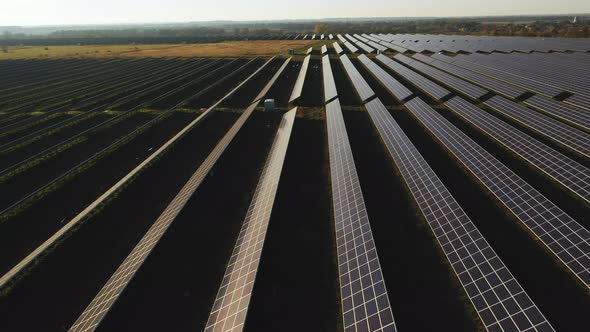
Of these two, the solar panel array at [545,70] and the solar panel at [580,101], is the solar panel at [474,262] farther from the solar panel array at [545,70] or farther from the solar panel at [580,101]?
the solar panel array at [545,70]

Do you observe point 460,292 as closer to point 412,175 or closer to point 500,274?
point 500,274

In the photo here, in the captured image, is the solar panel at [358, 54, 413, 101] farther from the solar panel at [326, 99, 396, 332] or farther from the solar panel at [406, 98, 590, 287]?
the solar panel at [326, 99, 396, 332]

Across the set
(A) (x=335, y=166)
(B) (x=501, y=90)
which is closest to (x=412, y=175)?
(A) (x=335, y=166)

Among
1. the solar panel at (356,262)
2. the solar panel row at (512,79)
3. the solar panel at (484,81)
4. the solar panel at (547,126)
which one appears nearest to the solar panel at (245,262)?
the solar panel at (356,262)

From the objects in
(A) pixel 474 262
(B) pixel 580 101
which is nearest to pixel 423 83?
(B) pixel 580 101

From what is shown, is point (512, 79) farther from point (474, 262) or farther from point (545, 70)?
point (474, 262)

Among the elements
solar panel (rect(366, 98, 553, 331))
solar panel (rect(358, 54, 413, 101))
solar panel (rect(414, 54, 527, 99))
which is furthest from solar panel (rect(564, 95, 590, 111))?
solar panel (rect(366, 98, 553, 331))
